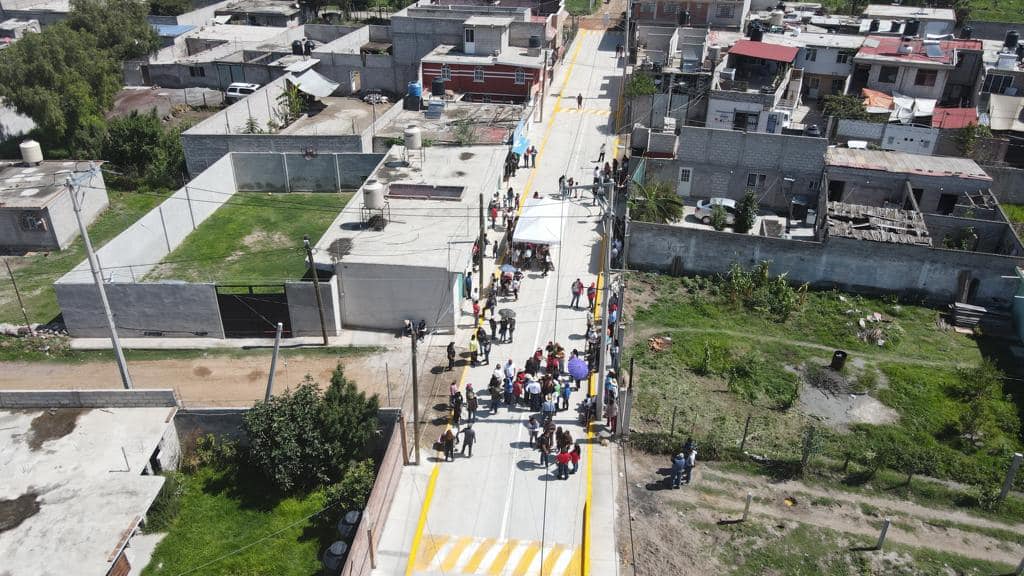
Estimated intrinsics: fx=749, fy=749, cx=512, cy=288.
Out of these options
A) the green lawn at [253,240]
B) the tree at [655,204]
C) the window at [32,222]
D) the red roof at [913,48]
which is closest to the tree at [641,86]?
the tree at [655,204]

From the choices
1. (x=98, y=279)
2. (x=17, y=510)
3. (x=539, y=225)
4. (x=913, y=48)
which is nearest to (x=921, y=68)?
(x=913, y=48)

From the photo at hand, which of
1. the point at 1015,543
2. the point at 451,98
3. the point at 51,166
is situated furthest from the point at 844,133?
the point at 51,166

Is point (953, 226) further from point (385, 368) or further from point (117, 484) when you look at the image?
point (117, 484)

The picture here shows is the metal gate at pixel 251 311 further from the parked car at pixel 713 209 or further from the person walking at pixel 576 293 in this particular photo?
the parked car at pixel 713 209

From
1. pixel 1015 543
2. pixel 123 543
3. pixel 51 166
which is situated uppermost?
pixel 51 166

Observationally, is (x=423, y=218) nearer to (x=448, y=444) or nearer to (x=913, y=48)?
(x=448, y=444)

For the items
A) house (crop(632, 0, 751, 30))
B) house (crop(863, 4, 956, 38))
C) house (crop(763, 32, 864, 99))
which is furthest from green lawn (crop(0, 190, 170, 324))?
house (crop(863, 4, 956, 38))
